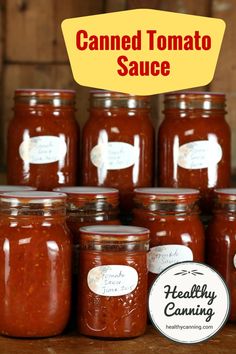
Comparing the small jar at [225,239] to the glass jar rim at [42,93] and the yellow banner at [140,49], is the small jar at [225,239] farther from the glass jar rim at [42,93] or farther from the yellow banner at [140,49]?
the glass jar rim at [42,93]

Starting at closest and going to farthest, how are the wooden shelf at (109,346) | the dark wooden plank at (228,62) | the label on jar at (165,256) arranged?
1. the wooden shelf at (109,346)
2. the label on jar at (165,256)
3. the dark wooden plank at (228,62)

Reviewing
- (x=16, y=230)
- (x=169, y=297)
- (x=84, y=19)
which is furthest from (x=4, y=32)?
(x=169, y=297)

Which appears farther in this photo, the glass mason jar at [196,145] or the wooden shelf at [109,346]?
the glass mason jar at [196,145]

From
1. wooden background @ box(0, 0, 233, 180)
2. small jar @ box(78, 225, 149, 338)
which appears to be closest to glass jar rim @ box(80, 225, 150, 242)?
small jar @ box(78, 225, 149, 338)

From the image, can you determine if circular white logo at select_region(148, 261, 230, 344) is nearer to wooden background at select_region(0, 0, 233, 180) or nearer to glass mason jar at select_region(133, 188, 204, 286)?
glass mason jar at select_region(133, 188, 204, 286)

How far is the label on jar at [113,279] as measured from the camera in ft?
4.62

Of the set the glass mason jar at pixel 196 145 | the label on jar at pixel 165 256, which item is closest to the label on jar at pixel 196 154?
the glass mason jar at pixel 196 145

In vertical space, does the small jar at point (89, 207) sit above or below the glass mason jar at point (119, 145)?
below

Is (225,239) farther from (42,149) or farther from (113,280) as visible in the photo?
(42,149)

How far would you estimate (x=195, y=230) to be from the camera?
A: 155 cm

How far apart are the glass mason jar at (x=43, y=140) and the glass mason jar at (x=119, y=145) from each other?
5 centimetres

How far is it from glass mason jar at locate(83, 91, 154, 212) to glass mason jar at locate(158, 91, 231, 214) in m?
0.05

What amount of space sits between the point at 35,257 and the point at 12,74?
771 mm

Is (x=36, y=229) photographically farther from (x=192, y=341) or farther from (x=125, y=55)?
(x=125, y=55)
